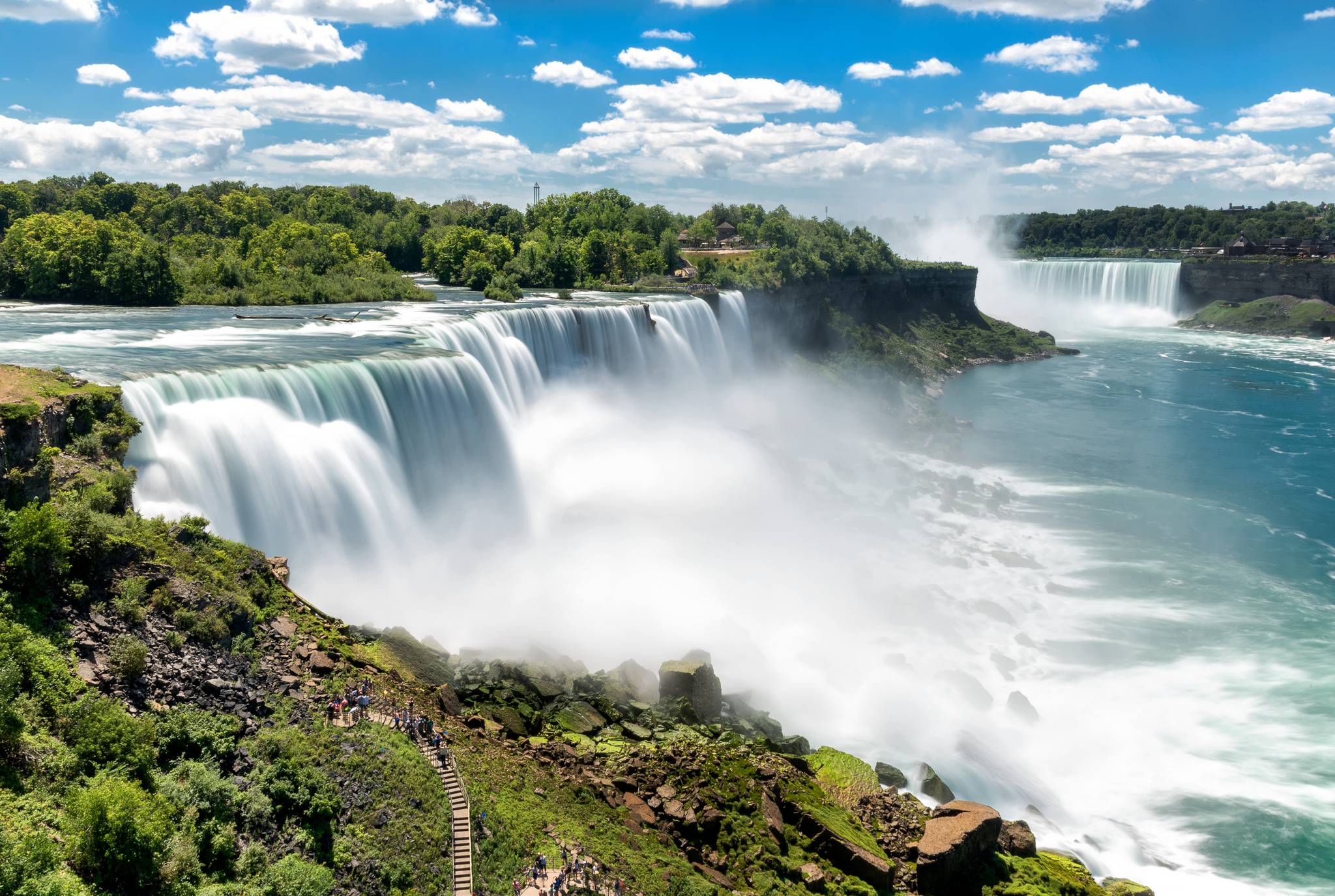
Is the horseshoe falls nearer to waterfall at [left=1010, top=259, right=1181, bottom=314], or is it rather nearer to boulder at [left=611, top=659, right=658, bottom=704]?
waterfall at [left=1010, top=259, right=1181, bottom=314]

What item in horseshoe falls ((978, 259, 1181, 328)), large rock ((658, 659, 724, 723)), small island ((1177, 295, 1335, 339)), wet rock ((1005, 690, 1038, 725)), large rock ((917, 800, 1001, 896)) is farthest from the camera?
horseshoe falls ((978, 259, 1181, 328))

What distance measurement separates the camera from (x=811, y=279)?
70875mm

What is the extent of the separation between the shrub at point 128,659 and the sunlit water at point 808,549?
6624 millimetres

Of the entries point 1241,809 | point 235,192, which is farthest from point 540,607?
point 235,192

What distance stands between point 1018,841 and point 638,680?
9.25m

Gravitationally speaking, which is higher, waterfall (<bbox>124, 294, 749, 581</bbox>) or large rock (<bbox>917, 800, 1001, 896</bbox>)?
waterfall (<bbox>124, 294, 749, 581</bbox>)

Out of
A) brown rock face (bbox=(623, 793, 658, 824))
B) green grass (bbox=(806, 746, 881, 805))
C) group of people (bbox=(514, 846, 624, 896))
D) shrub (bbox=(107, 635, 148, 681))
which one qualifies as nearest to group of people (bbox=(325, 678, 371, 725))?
shrub (bbox=(107, 635, 148, 681))

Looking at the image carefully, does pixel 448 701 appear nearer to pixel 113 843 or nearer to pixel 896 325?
pixel 113 843

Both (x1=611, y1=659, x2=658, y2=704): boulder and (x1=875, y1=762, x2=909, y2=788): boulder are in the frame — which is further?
(x1=611, y1=659, x2=658, y2=704): boulder

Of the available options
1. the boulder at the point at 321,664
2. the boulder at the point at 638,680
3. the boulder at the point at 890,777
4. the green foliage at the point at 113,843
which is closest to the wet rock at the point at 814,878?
the boulder at the point at 890,777

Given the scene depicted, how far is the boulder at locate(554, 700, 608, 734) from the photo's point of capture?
19625 mm

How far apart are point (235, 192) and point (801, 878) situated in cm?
8923

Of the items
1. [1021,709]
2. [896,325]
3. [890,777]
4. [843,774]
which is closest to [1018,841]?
[890,777]

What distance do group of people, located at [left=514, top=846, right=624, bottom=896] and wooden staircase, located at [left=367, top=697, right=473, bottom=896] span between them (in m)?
0.85
